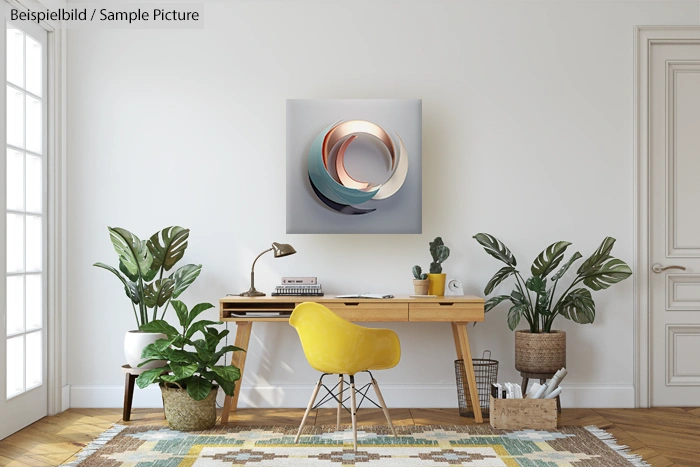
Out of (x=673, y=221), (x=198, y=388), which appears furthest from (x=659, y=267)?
(x=198, y=388)

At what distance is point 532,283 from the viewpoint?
405 centimetres

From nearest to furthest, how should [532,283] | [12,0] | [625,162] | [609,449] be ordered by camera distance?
[609,449] < [12,0] < [532,283] < [625,162]

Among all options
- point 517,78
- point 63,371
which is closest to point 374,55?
point 517,78

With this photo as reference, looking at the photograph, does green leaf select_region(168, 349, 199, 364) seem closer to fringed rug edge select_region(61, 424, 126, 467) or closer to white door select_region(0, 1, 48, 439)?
fringed rug edge select_region(61, 424, 126, 467)

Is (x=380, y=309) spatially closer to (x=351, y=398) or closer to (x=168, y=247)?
(x=351, y=398)

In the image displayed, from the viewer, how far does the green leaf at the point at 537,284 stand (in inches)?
158

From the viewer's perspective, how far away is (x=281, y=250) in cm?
403

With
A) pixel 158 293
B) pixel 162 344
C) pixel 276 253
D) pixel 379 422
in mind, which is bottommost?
pixel 379 422

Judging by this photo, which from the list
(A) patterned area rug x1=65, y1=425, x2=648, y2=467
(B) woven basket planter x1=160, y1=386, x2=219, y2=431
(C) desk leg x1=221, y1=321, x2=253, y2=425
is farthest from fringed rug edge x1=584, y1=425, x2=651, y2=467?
(B) woven basket planter x1=160, y1=386, x2=219, y2=431

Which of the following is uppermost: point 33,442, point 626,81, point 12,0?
point 12,0

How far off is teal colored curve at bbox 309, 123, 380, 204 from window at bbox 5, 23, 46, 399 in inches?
64.0

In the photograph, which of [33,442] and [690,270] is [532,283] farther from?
[33,442]

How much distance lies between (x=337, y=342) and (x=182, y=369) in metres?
0.88

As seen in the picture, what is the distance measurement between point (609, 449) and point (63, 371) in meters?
3.20
